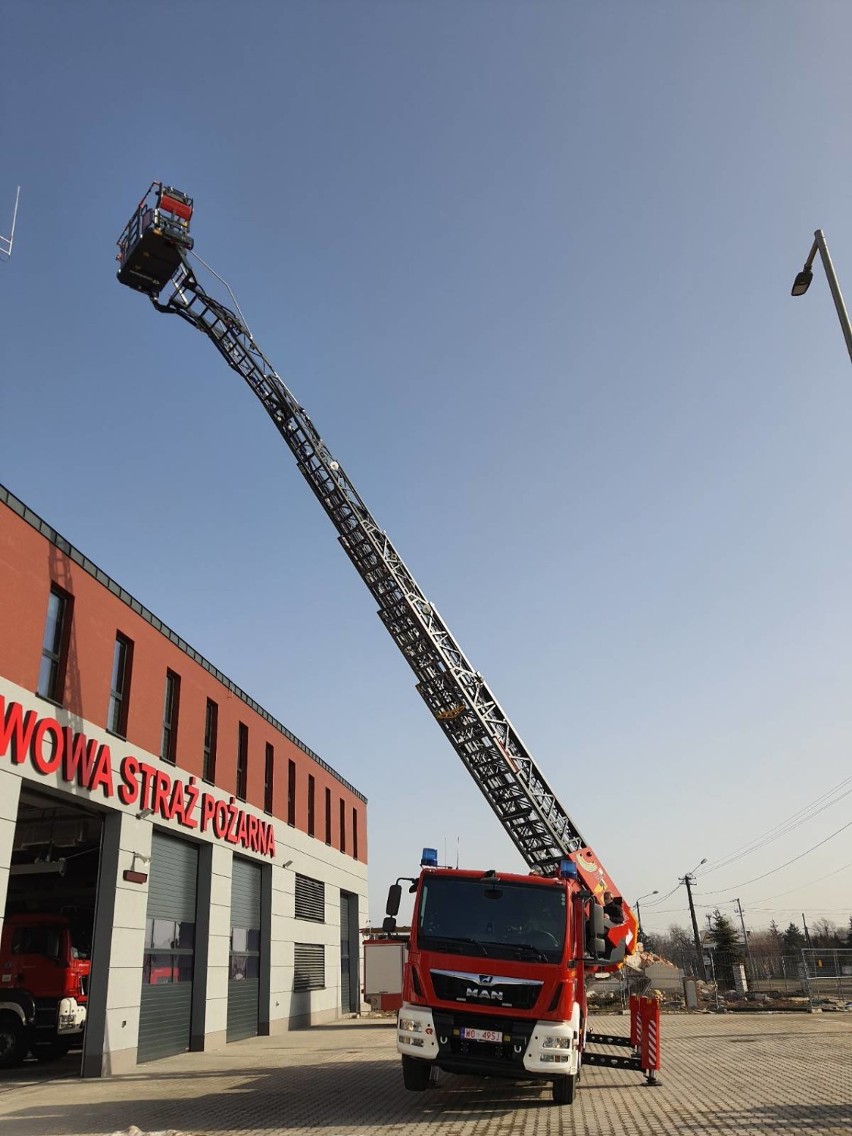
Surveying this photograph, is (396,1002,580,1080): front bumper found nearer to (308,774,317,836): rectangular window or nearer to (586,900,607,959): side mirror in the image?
(586,900,607,959): side mirror

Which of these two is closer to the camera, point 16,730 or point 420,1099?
point 420,1099

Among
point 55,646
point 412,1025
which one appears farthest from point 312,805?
point 412,1025

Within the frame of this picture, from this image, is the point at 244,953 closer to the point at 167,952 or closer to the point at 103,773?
the point at 167,952

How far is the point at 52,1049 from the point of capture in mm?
18281

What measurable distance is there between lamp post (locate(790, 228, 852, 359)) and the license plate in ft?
33.6

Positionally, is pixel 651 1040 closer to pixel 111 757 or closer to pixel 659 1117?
pixel 659 1117

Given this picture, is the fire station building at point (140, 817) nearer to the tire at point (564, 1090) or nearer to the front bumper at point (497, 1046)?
the front bumper at point (497, 1046)

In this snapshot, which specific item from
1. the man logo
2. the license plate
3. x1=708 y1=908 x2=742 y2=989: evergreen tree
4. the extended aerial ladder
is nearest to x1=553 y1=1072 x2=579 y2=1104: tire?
the license plate

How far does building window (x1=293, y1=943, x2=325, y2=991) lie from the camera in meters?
25.7

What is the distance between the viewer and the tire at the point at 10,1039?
16594mm

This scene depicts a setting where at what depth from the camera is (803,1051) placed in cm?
1653

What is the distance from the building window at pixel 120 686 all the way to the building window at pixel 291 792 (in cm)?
1084

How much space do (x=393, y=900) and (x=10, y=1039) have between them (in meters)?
10.8

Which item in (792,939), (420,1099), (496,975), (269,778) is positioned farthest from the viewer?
(792,939)
